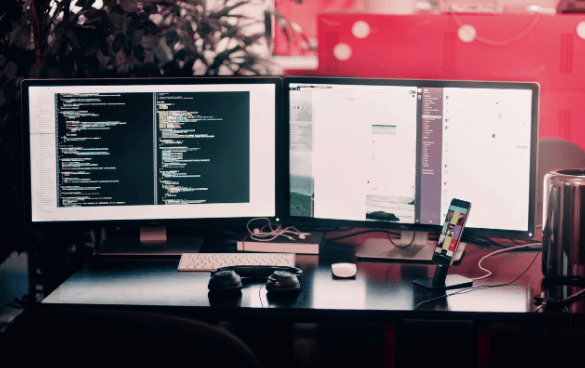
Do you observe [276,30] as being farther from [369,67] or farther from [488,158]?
[488,158]

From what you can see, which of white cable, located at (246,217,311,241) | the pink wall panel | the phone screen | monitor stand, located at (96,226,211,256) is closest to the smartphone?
the phone screen

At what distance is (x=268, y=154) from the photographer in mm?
1468

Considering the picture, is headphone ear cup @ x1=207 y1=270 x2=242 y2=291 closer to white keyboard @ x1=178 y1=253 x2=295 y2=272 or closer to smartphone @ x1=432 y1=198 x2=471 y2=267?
white keyboard @ x1=178 y1=253 x2=295 y2=272

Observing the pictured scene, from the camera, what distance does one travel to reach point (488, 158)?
134 cm

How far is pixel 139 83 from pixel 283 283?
64 cm

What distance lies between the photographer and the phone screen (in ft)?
3.93

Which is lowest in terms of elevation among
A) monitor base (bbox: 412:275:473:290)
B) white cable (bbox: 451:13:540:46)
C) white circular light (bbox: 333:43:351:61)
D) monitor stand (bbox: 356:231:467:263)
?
monitor base (bbox: 412:275:473:290)

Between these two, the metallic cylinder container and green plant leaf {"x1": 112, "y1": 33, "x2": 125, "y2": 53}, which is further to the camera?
green plant leaf {"x1": 112, "y1": 33, "x2": 125, "y2": 53}

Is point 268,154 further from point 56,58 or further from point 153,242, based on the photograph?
point 56,58

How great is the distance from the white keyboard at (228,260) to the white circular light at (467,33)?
107 cm

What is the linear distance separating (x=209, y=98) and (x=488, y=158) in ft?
2.34

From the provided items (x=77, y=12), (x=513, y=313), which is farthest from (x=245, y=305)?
(x=77, y=12)

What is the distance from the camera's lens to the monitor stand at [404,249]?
1.41 m

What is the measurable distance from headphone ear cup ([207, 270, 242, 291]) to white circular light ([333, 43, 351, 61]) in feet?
3.38
